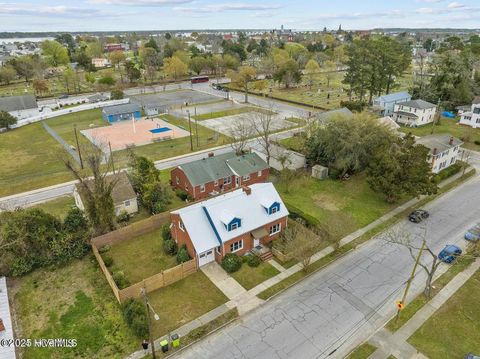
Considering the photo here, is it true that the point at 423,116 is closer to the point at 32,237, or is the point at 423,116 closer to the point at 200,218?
the point at 200,218

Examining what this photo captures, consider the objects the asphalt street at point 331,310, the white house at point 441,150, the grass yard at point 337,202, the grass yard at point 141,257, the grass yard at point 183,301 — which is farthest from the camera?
the white house at point 441,150

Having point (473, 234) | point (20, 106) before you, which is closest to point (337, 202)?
point (473, 234)

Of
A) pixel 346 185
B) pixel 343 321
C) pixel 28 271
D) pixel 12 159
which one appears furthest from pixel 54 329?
pixel 12 159

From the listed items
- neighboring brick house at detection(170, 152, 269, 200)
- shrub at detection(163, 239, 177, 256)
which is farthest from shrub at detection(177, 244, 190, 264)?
neighboring brick house at detection(170, 152, 269, 200)

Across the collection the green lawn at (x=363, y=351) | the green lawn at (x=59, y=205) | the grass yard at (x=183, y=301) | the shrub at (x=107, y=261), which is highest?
the shrub at (x=107, y=261)

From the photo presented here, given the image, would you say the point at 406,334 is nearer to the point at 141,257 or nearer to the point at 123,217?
the point at 141,257

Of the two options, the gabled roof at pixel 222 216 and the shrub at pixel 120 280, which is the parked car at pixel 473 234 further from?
the shrub at pixel 120 280

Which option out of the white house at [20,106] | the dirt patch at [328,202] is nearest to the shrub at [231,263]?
the dirt patch at [328,202]
